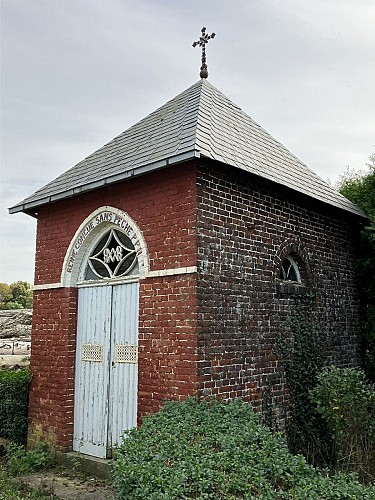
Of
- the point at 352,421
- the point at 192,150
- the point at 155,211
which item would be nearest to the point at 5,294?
the point at 155,211

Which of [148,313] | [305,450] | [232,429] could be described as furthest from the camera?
[305,450]

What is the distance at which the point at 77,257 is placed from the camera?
29.0 feet

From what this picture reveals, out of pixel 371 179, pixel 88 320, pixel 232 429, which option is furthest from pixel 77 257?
pixel 371 179

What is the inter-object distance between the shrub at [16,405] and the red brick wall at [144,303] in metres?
0.26

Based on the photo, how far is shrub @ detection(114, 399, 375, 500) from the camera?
4.37m

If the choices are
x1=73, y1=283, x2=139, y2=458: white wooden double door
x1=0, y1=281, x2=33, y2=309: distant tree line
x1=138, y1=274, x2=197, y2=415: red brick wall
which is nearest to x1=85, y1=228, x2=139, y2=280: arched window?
x1=73, y1=283, x2=139, y2=458: white wooden double door

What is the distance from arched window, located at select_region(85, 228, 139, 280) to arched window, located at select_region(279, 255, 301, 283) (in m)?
2.56

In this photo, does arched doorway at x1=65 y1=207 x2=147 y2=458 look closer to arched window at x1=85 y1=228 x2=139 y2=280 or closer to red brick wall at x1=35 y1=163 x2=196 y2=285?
arched window at x1=85 y1=228 x2=139 y2=280

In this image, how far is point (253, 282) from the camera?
7.79 m

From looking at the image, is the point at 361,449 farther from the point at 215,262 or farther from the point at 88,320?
the point at 88,320

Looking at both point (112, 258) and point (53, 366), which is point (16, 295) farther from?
point (112, 258)

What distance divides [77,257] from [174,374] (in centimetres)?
294

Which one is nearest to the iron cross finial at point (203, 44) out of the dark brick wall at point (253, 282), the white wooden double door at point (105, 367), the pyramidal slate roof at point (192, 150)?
the pyramidal slate roof at point (192, 150)

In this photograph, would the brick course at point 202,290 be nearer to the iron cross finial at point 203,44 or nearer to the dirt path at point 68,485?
the dirt path at point 68,485
